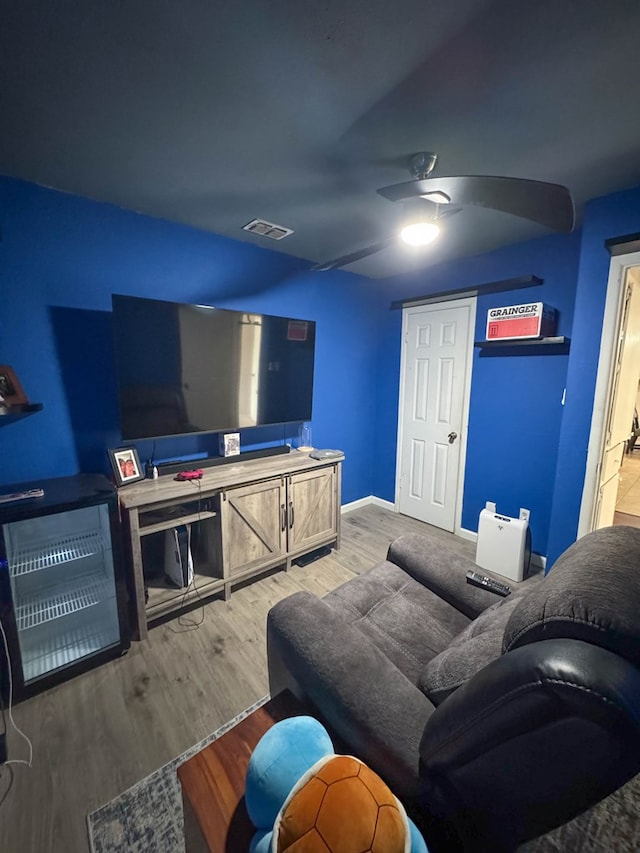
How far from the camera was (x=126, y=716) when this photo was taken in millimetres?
1537

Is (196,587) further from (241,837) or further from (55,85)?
(55,85)

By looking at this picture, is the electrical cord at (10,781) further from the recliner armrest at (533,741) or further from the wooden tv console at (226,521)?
the recliner armrest at (533,741)

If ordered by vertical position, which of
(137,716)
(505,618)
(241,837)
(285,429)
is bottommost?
(137,716)

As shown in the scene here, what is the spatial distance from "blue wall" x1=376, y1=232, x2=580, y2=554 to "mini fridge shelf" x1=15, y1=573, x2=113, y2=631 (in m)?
2.92

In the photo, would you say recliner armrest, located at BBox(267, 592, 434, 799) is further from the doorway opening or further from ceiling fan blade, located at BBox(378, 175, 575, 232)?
the doorway opening

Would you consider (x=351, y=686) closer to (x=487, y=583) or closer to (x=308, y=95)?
(x=487, y=583)

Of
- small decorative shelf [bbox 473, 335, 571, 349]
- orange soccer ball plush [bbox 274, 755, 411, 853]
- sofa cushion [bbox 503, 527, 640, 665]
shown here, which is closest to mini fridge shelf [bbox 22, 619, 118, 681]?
orange soccer ball plush [bbox 274, 755, 411, 853]

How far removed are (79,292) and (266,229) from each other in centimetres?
125

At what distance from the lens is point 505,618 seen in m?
1.10

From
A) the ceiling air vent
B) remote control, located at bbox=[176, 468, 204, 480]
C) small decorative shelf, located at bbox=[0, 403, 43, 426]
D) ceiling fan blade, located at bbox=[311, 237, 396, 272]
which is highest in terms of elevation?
the ceiling air vent

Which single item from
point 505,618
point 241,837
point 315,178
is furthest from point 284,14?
point 241,837

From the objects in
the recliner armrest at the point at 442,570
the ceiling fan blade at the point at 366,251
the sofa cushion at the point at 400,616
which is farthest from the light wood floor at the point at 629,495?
the ceiling fan blade at the point at 366,251

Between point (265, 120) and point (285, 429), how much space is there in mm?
2128

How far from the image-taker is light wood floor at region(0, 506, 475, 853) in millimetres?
1205
